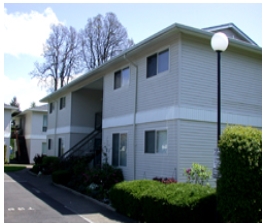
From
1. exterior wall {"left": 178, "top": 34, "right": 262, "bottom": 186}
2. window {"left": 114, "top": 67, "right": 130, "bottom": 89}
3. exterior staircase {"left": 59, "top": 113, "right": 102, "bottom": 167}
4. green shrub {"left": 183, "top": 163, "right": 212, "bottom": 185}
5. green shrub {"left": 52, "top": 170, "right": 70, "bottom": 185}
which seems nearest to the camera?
green shrub {"left": 183, "top": 163, "right": 212, "bottom": 185}

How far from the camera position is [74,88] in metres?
22.5

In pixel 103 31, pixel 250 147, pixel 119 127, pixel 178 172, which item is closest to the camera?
pixel 250 147

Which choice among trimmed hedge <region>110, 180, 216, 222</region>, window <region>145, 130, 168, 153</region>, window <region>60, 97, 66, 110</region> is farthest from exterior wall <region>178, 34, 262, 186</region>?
window <region>60, 97, 66, 110</region>

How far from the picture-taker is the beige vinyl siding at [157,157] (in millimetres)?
12203

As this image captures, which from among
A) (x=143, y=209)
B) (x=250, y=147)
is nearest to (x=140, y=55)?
(x=143, y=209)

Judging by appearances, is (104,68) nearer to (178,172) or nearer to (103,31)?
(178,172)

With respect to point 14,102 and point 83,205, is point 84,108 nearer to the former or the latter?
point 83,205

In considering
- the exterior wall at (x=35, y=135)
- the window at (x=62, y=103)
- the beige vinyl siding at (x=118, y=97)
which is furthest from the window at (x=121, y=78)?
the exterior wall at (x=35, y=135)

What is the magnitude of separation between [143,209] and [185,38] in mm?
6477

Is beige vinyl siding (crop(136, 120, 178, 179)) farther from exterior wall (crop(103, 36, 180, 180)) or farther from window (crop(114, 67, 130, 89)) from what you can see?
window (crop(114, 67, 130, 89))

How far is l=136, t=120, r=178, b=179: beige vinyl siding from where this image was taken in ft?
40.0

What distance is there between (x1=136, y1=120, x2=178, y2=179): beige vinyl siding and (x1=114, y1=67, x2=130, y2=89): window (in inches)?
102

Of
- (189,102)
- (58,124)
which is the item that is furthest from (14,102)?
(189,102)

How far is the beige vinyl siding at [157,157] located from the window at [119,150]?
1.25m
